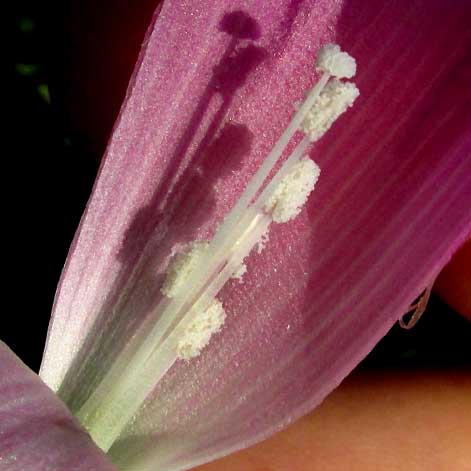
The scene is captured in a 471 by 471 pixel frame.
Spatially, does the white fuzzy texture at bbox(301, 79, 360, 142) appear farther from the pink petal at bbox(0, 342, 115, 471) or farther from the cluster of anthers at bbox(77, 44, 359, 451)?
the pink petal at bbox(0, 342, 115, 471)

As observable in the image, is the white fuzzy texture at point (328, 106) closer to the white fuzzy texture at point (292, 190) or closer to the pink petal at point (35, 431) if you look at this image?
the white fuzzy texture at point (292, 190)

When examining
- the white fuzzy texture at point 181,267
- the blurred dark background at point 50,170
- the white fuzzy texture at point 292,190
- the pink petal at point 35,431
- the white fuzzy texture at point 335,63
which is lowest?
the blurred dark background at point 50,170

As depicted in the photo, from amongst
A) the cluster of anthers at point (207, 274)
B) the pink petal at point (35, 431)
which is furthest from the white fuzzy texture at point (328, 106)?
the pink petal at point (35, 431)

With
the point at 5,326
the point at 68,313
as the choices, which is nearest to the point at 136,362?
the point at 68,313

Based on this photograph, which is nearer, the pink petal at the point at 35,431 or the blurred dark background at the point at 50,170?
the pink petal at the point at 35,431

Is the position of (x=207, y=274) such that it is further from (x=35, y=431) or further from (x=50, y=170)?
(x=50, y=170)

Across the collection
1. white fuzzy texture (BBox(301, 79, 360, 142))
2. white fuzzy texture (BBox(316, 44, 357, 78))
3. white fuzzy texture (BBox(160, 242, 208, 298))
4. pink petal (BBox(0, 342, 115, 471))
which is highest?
white fuzzy texture (BBox(316, 44, 357, 78))

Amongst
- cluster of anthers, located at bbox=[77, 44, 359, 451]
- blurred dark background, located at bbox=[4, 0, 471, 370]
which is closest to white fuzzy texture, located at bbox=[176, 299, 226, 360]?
cluster of anthers, located at bbox=[77, 44, 359, 451]
